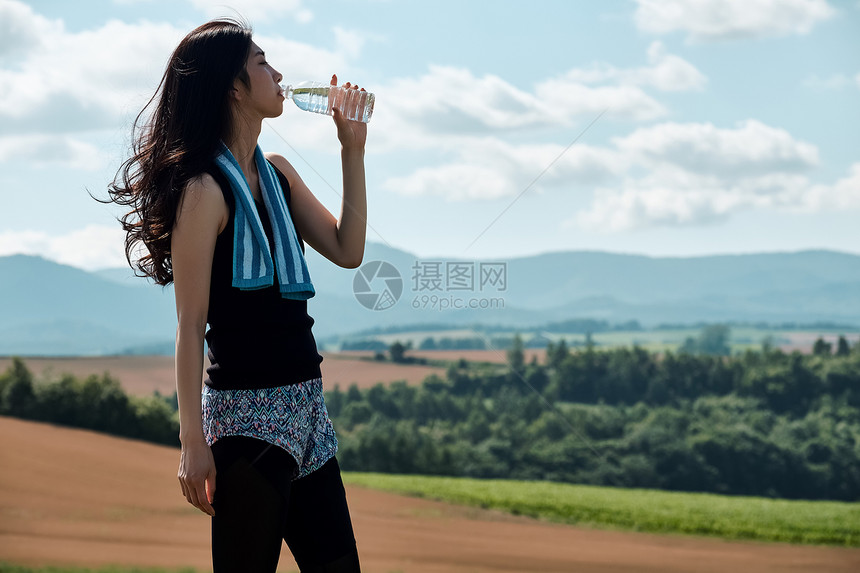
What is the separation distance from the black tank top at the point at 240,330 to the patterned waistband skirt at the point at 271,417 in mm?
19

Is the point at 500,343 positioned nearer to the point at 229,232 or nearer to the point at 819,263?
the point at 229,232

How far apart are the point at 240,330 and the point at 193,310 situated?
103mm

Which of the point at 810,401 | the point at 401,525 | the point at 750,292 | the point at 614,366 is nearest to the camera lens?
the point at 401,525

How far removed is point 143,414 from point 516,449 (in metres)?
7.74

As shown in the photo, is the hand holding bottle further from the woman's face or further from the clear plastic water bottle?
the woman's face

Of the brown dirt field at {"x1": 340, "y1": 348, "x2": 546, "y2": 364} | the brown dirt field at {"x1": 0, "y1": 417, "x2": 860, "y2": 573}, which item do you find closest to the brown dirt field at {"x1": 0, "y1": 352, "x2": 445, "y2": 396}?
the brown dirt field at {"x1": 340, "y1": 348, "x2": 546, "y2": 364}

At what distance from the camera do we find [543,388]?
831 inches

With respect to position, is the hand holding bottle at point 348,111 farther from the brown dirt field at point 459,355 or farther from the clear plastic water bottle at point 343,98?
the brown dirt field at point 459,355

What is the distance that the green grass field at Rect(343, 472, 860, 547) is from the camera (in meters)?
11.6

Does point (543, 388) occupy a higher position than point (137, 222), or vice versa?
point (137, 222)

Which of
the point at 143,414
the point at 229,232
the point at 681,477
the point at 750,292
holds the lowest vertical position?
the point at 681,477

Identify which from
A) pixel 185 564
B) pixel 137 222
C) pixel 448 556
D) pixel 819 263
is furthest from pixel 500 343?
pixel 819 263

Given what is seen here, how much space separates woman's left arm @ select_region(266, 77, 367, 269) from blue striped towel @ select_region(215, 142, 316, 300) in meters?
0.14
